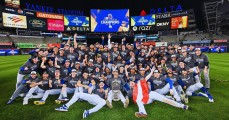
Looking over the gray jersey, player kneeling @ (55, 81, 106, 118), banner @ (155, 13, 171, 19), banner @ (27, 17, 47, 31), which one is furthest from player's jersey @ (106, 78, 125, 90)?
banner @ (155, 13, 171, 19)

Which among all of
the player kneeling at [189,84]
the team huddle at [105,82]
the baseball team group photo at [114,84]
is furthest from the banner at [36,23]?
the player kneeling at [189,84]

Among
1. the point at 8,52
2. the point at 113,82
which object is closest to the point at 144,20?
the point at 8,52

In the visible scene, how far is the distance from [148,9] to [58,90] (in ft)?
195

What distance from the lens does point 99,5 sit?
63.2 m

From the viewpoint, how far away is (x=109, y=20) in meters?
52.9

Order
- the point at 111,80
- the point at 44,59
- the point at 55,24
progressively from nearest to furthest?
1. the point at 111,80
2. the point at 44,59
3. the point at 55,24

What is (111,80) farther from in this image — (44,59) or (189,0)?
(189,0)

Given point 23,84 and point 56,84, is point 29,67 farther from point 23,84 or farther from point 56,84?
point 56,84

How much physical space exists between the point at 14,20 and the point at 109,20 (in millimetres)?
25040

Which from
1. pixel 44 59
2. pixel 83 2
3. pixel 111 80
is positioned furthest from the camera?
pixel 83 2

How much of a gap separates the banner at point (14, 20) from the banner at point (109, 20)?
60.7ft

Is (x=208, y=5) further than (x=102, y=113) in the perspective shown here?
Yes

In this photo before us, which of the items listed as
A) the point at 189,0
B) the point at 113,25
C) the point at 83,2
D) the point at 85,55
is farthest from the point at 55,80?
the point at 189,0

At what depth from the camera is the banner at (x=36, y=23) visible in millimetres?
48375
